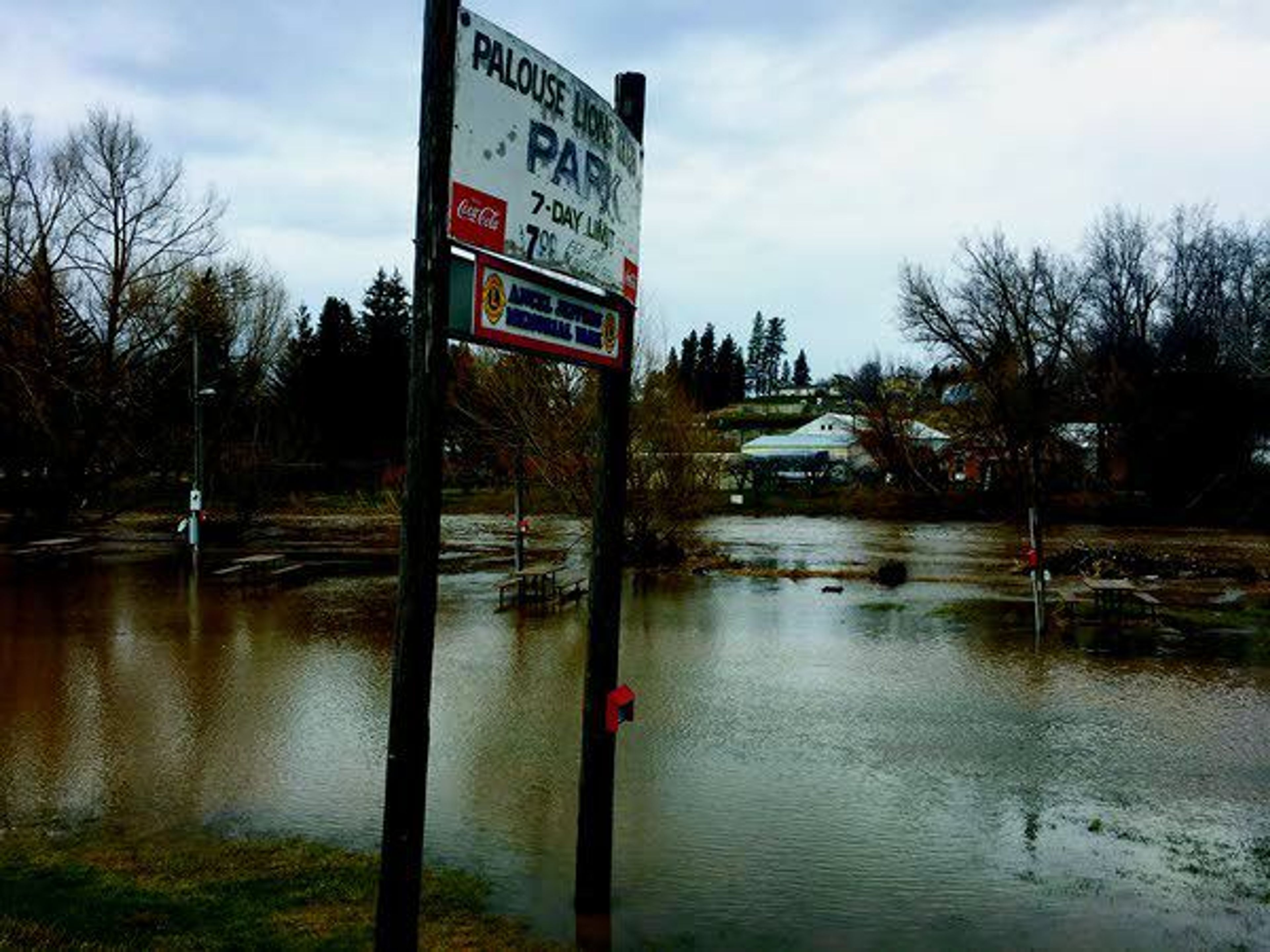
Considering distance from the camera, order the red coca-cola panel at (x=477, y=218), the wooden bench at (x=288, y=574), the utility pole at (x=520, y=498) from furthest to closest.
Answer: the wooden bench at (x=288, y=574), the utility pole at (x=520, y=498), the red coca-cola panel at (x=477, y=218)

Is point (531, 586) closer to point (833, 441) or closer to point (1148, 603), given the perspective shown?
point (1148, 603)

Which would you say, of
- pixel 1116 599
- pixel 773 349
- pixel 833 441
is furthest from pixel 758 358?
pixel 1116 599

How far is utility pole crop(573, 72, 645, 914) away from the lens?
18.8ft

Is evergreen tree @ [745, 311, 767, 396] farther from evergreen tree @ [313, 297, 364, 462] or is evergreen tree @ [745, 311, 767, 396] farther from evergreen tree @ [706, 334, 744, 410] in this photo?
evergreen tree @ [313, 297, 364, 462]

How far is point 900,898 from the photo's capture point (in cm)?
610

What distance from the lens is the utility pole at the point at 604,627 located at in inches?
226

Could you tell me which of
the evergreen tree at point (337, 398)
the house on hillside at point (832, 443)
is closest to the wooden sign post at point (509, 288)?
the house on hillside at point (832, 443)

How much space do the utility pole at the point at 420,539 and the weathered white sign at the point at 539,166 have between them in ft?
0.23

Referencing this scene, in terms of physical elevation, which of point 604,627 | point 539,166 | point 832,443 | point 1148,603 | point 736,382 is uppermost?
point 736,382

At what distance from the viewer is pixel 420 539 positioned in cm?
412

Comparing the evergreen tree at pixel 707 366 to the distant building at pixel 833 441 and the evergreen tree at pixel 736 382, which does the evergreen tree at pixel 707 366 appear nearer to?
the evergreen tree at pixel 736 382

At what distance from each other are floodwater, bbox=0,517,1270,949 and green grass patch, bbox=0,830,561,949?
0.34m

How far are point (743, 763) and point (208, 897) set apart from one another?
455 cm

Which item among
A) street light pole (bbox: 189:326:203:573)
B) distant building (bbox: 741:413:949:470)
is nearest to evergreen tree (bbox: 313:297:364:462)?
distant building (bbox: 741:413:949:470)
